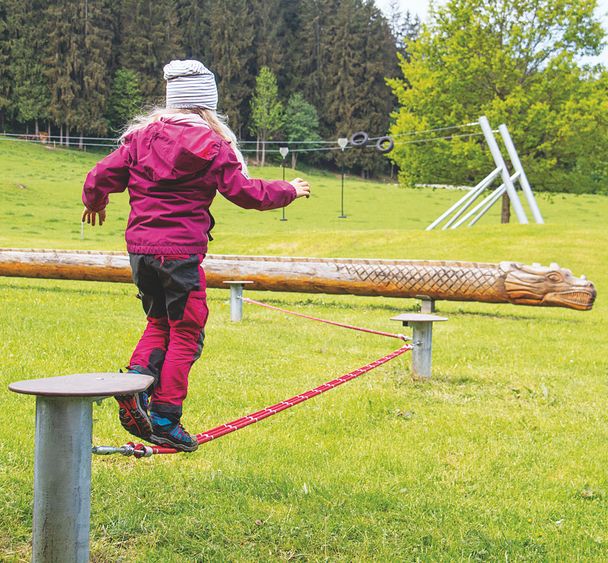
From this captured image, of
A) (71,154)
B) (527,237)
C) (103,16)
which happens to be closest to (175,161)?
(527,237)

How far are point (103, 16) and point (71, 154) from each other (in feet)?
50.0

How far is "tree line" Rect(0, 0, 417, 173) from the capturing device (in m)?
58.8

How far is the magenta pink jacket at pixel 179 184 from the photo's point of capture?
3.40 metres

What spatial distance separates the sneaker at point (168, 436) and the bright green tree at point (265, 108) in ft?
195

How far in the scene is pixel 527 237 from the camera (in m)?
17.9

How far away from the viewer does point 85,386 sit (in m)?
2.53

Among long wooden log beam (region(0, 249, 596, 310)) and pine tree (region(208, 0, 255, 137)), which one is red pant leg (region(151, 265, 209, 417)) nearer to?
long wooden log beam (region(0, 249, 596, 310))

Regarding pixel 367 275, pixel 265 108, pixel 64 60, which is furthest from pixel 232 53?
pixel 367 275

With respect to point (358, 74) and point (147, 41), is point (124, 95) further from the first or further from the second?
point (358, 74)

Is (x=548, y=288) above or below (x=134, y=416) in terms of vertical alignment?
below

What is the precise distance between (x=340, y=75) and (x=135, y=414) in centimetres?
6929

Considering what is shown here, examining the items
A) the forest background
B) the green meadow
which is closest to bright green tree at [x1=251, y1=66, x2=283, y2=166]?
the forest background

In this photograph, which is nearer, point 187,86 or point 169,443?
point 169,443

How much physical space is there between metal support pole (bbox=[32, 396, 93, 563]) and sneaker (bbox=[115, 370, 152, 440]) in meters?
0.59
